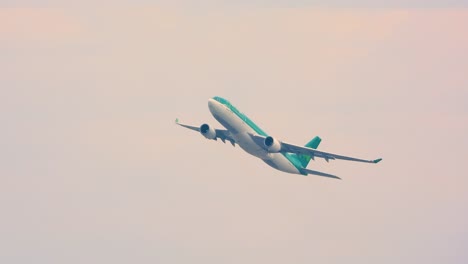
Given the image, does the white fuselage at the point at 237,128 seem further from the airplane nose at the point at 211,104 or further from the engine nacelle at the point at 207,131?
the engine nacelle at the point at 207,131

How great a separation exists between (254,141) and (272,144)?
2077 millimetres

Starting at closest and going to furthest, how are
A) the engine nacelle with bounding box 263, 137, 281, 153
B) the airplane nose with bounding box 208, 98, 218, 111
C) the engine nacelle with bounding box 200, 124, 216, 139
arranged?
the airplane nose with bounding box 208, 98, 218, 111
the engine nacelle with bounding box 263, 137, 281, 153
the engine nacelle with bounding box 200, 124, 216, 139

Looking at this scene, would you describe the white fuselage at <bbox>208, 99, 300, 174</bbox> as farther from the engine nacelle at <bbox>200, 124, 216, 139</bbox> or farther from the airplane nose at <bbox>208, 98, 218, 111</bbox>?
the engine nacelle at <bbox>200, 124, 216, 139</bbox>

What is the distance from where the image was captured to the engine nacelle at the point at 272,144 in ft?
425

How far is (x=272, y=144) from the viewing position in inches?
5108

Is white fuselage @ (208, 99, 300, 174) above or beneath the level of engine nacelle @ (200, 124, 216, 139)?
beneath

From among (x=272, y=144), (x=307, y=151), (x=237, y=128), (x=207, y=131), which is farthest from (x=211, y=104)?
(x=307, y=151)

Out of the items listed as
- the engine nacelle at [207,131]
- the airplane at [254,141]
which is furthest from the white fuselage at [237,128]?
the engine nacelle at [207,131]

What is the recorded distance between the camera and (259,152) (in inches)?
5221

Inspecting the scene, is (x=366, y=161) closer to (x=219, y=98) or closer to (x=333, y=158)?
(x=333, y=158)

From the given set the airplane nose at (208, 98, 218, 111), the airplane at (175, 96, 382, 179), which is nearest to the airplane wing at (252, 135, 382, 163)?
the airplane at (175, 96, 382, 179)

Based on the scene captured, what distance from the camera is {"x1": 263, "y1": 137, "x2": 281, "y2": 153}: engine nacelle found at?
130 m

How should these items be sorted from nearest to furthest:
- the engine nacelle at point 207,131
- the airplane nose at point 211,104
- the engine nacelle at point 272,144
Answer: the airplane nose at point 211,104 → the engine nacelle at point 272,144 → the engine nacelle at point 207,131

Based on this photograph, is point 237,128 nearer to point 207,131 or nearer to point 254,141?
point 254,141
